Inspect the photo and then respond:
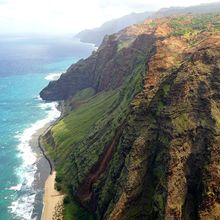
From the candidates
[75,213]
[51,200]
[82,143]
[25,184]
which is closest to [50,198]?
[51,200]

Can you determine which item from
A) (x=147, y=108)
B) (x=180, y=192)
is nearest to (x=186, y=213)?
(x=180, y=192)

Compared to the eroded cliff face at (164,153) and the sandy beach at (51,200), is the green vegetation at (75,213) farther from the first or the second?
the sandy beach at (51,200)

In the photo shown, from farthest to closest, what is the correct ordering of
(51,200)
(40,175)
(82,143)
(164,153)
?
(40,175)
(82,143)
(51,200)
(164,153)

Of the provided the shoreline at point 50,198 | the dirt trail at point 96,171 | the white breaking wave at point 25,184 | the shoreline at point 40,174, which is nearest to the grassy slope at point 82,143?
the dirt trail at point 96,171

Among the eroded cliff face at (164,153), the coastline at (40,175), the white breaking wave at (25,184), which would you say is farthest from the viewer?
the coastline at (40,175)

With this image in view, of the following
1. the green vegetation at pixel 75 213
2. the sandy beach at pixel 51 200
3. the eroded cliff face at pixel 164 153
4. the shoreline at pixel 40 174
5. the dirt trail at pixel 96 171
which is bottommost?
the shoreline at pixel 40 174

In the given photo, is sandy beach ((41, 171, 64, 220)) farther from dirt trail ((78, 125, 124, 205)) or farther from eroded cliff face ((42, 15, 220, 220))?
dirt trail ((78, 125, 124, 205))

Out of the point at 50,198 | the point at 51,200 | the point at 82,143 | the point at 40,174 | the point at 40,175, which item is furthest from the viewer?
the point at 40,174

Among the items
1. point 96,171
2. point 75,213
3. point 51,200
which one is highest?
point 96,171

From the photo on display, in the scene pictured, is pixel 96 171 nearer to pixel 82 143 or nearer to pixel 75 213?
pixel 75 213
